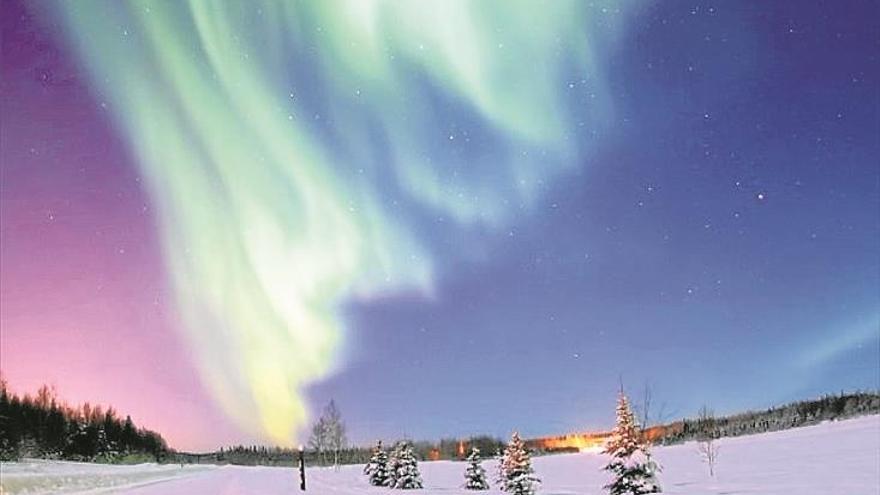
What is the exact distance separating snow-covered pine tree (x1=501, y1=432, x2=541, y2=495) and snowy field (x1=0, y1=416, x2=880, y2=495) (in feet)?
25.8

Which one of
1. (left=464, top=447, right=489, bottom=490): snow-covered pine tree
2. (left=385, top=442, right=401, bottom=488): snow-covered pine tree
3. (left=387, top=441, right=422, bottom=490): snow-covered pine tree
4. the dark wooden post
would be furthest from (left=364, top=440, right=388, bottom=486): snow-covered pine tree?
the dark wooden post

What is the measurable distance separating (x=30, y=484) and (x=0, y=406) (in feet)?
124

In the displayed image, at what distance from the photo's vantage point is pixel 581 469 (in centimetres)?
7925

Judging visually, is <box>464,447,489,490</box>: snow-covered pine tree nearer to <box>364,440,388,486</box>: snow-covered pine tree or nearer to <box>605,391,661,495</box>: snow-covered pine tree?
<box>364,440,388,486</box>: snow-covered pine tree

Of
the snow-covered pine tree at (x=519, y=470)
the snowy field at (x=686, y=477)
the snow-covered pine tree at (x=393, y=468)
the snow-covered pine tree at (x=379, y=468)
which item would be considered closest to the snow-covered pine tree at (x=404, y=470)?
the snow-covered pine tree at (x=393, y=468)

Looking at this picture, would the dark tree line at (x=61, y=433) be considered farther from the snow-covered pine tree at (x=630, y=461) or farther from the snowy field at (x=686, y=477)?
the snow-covered pine tree at (x=630, y=461)

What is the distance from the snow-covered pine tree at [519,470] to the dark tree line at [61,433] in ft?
117

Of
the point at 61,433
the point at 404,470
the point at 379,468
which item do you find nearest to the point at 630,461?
the point at 404,470

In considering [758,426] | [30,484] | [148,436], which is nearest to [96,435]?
[148,436]

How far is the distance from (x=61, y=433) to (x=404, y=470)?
5067 cm

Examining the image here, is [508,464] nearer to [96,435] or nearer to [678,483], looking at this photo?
[678,483]

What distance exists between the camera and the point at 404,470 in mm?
58875

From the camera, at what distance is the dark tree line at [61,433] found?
65062 mm

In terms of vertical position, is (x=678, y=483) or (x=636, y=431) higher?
(x=636, y=431)
